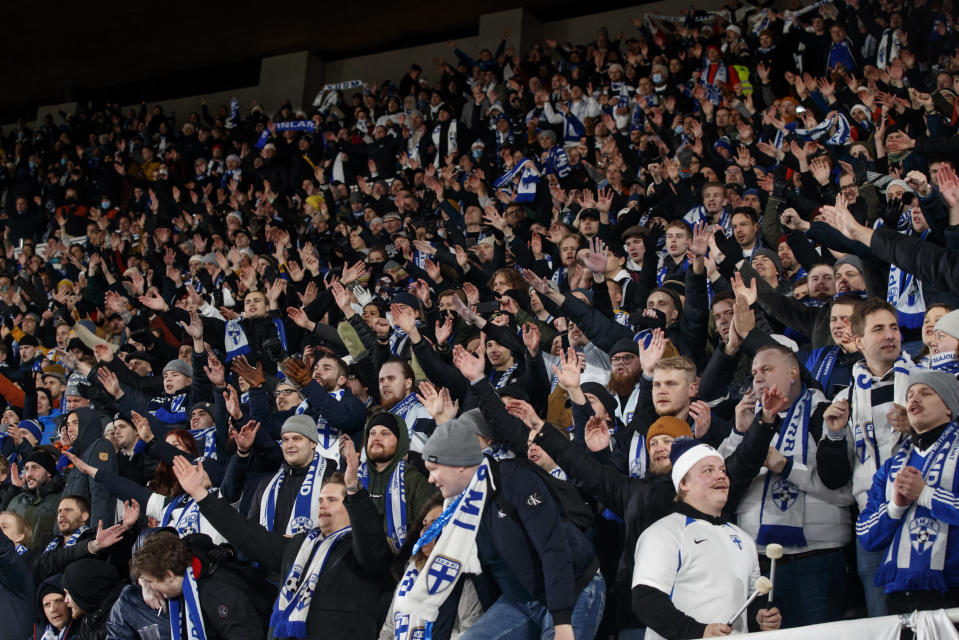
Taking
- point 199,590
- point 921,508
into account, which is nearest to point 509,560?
point 921,508

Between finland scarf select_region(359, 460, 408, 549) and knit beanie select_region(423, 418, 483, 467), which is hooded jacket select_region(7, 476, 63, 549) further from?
knit beanie select_region(423, 418, 483, 467)

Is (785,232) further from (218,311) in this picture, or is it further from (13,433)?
(13,433)

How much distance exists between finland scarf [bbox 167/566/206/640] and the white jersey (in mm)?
2034

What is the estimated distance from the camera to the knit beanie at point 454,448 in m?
3.94

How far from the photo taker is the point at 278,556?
470 centimetres

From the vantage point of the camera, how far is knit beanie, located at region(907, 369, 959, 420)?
345 centimetres

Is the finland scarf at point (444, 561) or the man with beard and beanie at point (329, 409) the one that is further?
the man with beard and beanie at point (329, 409)

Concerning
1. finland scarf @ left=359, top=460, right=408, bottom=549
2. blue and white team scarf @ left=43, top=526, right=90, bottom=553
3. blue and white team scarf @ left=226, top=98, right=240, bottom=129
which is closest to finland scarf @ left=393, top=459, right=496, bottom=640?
finland scarf @ left=359, top=460, right=408, bottom=549

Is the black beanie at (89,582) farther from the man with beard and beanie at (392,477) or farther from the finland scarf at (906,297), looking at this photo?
the finland scarf at (906,297)

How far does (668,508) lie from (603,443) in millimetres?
499

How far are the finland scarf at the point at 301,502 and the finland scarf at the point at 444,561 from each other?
1203 mm

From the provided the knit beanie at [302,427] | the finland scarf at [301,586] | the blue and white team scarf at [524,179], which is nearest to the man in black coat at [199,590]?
the finland scarf at [301,586]

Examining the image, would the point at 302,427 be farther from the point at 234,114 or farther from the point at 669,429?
the point at 234,114

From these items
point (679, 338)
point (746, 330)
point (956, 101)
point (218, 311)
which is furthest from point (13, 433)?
point (956, 101)
